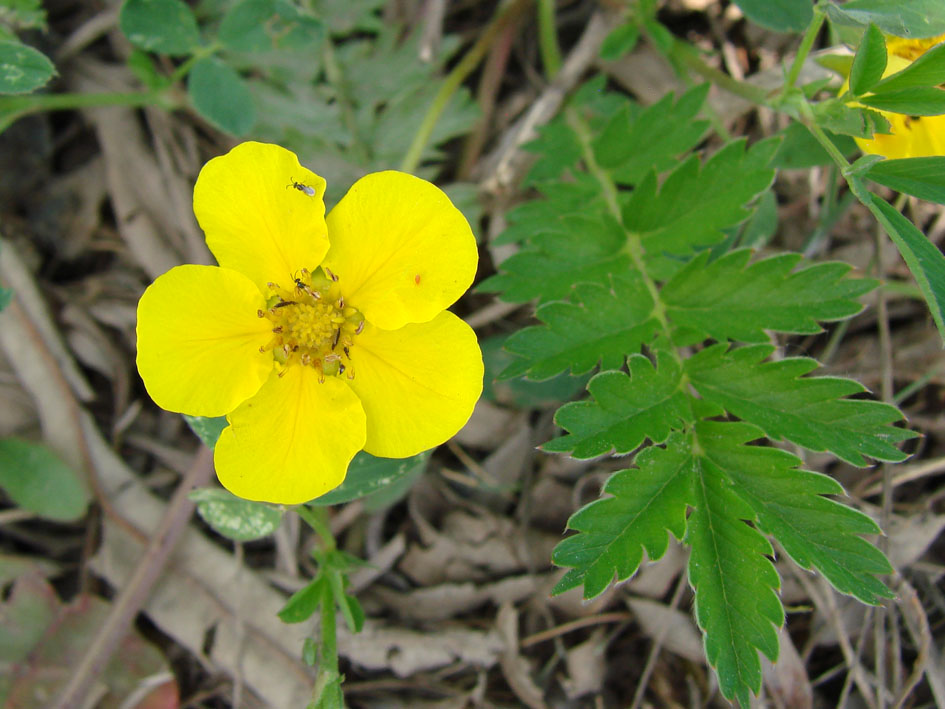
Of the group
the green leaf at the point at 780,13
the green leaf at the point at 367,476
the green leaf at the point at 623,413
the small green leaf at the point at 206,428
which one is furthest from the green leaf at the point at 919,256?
the small green leaf at the point at 206,428

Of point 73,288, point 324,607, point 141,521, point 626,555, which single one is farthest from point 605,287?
point 73,288

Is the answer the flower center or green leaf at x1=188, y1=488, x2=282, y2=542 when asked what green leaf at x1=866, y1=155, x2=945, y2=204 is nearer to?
the flower center

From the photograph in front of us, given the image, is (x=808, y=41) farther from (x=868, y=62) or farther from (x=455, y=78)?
(x=455, y=78)

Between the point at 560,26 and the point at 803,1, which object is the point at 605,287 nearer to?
the point at 803,1

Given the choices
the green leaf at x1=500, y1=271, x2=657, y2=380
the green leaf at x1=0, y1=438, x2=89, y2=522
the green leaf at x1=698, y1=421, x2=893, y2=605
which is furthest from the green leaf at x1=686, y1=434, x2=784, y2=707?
the green leaf at x1=0, y1=438, x2=89, y2=522

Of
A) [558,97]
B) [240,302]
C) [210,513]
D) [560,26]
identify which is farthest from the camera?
[560,26]

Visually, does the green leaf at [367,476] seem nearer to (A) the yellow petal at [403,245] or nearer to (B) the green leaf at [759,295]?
(A) the yellow petal at [403,245]

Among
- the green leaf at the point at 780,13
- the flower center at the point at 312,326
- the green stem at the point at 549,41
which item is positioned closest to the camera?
the flower center at the point at 312,326
